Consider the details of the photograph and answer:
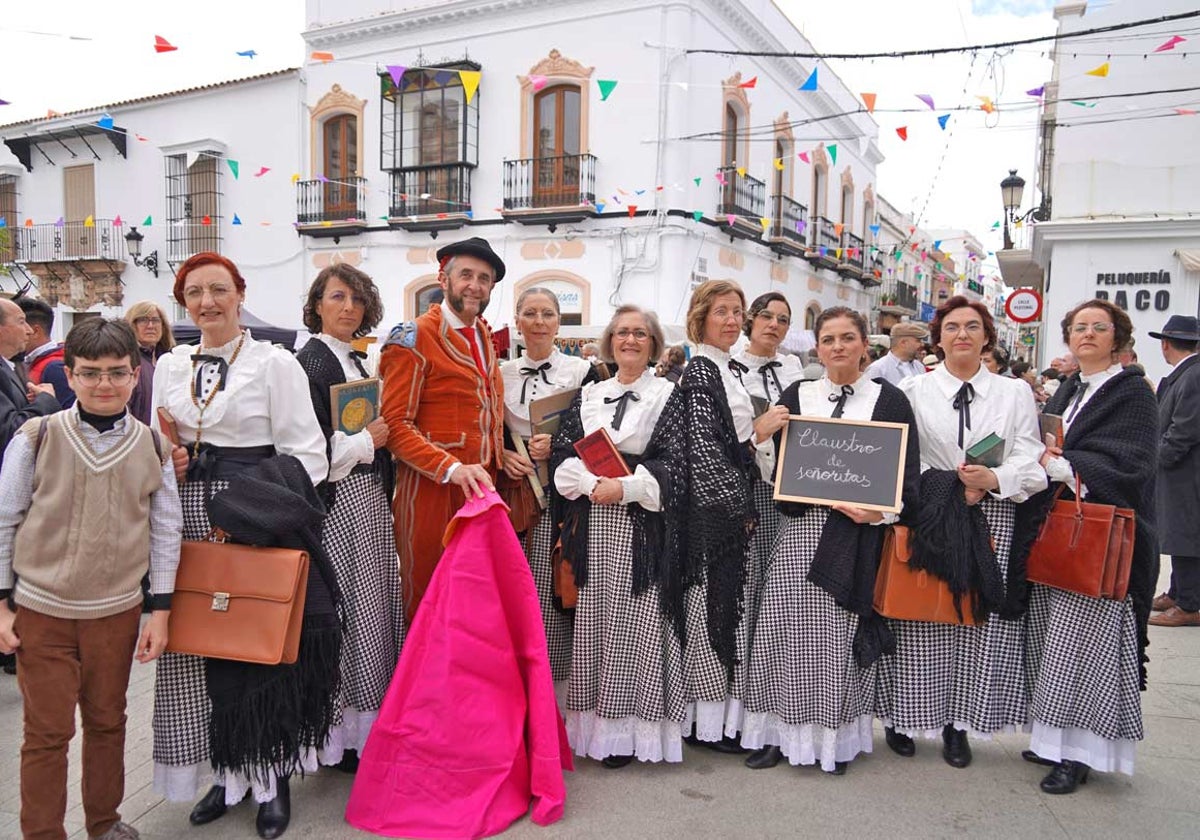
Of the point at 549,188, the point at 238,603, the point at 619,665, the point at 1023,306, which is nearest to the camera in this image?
the point at 238,603

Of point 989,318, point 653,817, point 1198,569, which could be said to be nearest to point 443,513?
point 653,817

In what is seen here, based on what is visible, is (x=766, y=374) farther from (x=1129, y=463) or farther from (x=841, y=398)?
(x=1129, y=463)

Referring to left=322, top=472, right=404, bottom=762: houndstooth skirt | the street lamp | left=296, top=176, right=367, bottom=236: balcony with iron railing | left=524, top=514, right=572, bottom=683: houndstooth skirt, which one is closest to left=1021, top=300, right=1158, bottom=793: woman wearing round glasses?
left=524, top=514, right=572, bottom=683: houndstooth skirt

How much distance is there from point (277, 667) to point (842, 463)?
2.14 metres

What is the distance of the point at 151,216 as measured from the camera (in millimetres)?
17672

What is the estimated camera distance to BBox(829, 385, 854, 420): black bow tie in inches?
130

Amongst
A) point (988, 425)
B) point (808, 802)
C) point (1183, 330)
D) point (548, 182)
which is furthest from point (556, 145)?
point (808, 802)

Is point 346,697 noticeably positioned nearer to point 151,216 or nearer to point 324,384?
point 324,384

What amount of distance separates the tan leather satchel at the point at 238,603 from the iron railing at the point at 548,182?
12340 millimetres

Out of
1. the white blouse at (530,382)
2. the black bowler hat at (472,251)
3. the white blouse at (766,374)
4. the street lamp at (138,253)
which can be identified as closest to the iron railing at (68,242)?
the street lamp at (138,253)

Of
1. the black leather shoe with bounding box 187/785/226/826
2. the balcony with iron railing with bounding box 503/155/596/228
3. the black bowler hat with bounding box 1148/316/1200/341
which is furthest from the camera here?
the balcony with iron railing with bounding box 503/155/596/228

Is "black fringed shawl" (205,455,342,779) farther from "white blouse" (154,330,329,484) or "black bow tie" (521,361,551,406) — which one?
"black bow tie" (521,361,551,406)

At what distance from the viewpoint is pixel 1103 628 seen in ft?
10.2

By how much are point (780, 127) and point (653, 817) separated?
15.4 metres
